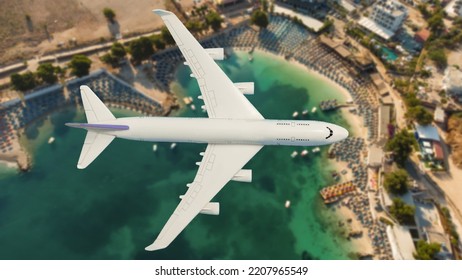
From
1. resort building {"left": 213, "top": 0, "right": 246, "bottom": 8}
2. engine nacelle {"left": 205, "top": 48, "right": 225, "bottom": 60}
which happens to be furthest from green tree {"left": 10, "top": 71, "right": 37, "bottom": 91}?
resort building {"left": 213, "top": 0, "right": 246, "bottom": 8}

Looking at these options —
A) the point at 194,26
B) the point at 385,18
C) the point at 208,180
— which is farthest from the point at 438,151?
the point at 194,26

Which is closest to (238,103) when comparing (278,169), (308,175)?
(278,169)

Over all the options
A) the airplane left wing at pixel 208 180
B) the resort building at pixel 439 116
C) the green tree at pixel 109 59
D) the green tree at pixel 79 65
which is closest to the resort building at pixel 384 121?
the resort building at pixel 439 116

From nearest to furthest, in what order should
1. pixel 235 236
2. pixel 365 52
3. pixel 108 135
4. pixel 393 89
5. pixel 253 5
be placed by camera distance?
pixel 108 135
pixel 235 236
pixel 393 89
pixel 365 52
pixel 253 5

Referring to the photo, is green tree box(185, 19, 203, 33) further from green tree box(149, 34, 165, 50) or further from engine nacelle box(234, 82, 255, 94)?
engine nacelle box(234, 82, 255, 94)

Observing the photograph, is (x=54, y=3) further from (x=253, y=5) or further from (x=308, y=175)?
(x=308, y=175)

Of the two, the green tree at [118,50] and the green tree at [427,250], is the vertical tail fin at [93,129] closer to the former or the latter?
the green tree at [118,50]
